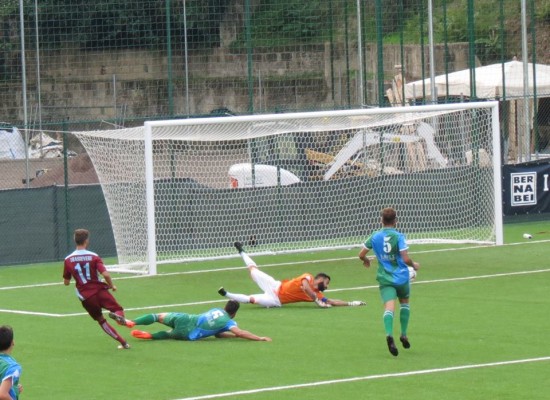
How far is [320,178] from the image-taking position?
28.2m

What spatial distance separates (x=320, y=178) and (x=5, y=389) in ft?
61.7

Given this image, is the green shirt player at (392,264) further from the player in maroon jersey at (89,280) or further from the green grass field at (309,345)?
the player in maroon jersey at (89,280)

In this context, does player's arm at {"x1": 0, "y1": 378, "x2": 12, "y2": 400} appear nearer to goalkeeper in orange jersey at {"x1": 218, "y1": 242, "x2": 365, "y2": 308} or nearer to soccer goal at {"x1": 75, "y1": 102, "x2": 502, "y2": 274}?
goalkeeper in orange jersey at {"x1": 218, "y1": 242, "x2": 365, "y2": 308}

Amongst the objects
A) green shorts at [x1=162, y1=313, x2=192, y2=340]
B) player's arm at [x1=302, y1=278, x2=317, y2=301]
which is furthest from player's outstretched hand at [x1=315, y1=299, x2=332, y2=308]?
green shorts at [x1=162, y1=313, x2=192, y2=340]

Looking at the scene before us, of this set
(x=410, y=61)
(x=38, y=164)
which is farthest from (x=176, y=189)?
(x=410, y=61)

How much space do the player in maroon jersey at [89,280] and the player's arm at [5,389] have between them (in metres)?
5.90

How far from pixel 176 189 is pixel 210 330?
10.8m

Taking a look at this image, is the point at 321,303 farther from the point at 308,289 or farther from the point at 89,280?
the point at 89,280

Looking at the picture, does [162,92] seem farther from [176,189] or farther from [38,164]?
[176,189]

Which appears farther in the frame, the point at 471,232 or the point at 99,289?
the point at 471,232

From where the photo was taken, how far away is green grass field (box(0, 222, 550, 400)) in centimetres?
1320

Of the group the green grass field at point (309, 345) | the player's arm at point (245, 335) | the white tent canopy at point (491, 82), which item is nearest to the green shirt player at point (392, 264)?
the green grass field at point (309, 345)

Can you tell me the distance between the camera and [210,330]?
16312mm

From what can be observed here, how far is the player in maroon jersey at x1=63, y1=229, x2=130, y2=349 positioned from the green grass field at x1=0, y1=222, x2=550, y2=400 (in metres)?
0.51
